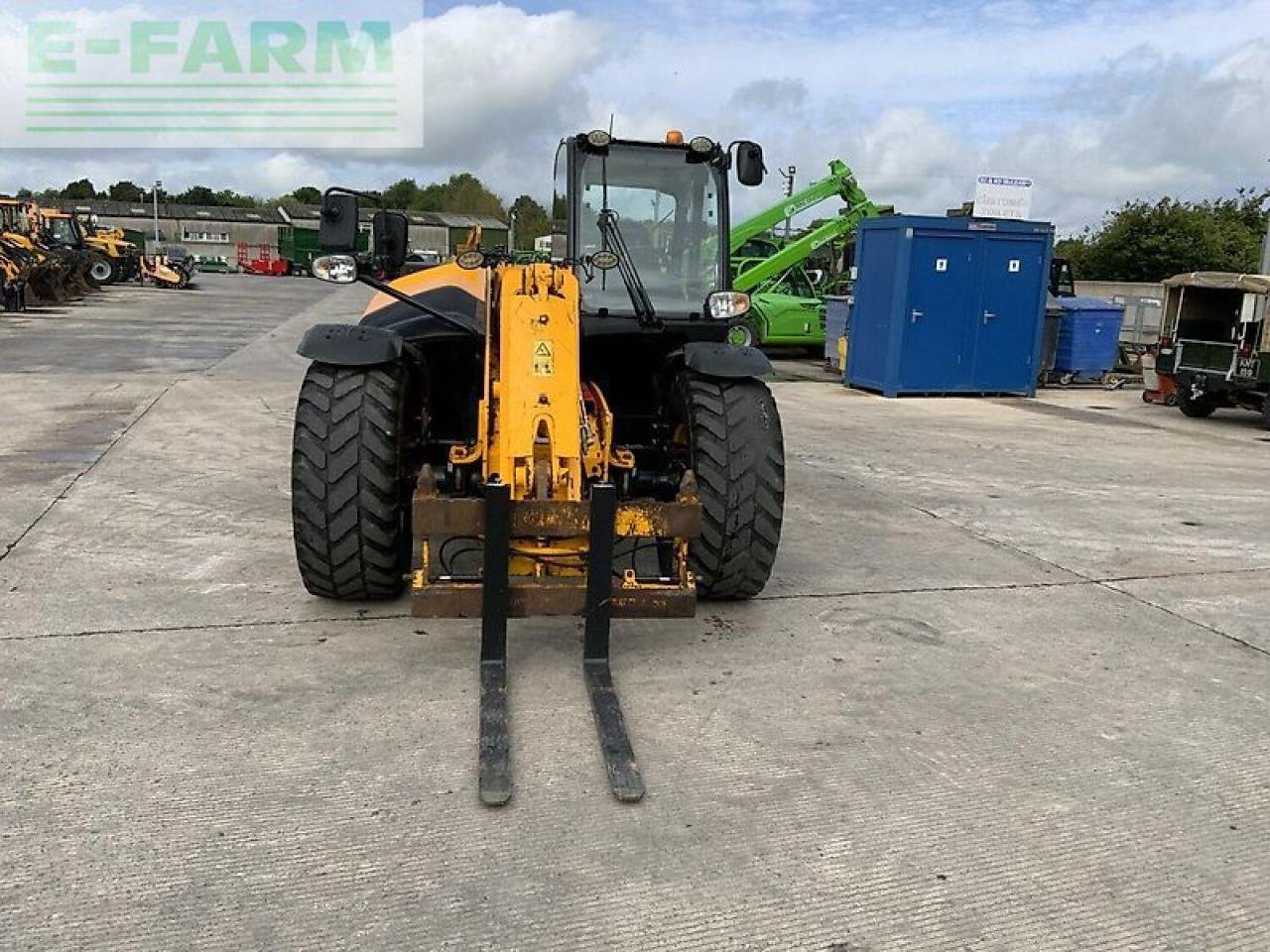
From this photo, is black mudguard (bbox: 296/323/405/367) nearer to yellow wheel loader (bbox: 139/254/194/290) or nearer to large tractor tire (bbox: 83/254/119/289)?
large tractor tire (bbox: 83/254/119/289)

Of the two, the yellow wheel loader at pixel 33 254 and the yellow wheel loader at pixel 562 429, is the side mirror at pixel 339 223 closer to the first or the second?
the yellow wheel loader at pixel 562 429

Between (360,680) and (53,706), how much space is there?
1057mm

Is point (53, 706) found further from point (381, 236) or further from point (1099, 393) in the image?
point (1099, 393)

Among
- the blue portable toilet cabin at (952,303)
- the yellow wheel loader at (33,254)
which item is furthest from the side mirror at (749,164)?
the yellow wheel loader at (33,254)

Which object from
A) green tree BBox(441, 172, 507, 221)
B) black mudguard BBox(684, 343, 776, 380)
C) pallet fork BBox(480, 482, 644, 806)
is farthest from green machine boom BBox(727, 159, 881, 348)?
green tree BBox(441, 172, 507, 221)

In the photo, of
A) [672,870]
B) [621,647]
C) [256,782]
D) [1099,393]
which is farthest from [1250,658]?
[1099,393]

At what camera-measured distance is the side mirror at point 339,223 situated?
4.04 m

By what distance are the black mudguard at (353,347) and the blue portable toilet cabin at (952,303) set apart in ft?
35.5

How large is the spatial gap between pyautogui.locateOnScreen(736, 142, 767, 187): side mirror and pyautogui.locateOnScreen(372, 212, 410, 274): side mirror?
1.85 meters

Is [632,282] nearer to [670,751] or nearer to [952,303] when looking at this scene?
[670,751]

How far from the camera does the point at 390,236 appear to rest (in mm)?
4695

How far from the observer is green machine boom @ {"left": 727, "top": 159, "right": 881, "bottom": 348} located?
1844 cm

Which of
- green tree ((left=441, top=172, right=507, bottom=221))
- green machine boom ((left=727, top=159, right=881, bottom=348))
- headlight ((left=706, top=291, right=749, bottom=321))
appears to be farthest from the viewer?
green tree ((left=441, top=172, right=507, bottom=221))

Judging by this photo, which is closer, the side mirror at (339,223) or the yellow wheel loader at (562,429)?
the yellow wheel loader at (562,429)
